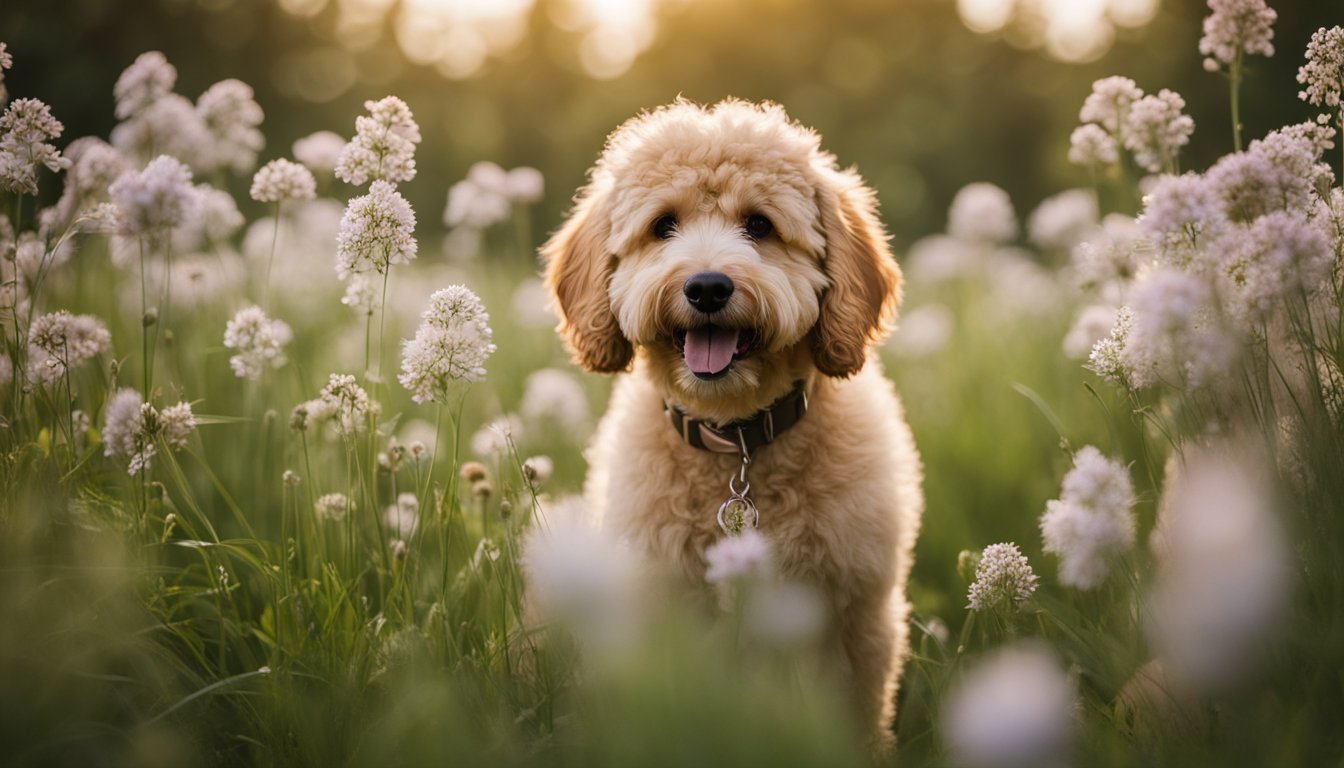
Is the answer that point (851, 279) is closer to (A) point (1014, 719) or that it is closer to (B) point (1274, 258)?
(B) point (1274, 258)

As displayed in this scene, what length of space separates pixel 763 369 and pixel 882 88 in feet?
66.8

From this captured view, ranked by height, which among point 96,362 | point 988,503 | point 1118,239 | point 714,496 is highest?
point 1118,239

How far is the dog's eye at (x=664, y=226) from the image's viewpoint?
330 centimetres

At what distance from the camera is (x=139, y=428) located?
8.16 feet

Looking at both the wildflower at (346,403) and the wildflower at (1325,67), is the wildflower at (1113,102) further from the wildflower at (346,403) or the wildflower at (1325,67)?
the wildflower at (346,403)

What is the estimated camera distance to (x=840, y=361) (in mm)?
3131

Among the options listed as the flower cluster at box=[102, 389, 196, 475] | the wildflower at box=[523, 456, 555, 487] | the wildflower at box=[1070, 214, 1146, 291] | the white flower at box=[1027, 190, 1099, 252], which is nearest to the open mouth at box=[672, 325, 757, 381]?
the wildflower at box=[523, 456, 555, 487]

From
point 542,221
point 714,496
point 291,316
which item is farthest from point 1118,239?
point 542,221

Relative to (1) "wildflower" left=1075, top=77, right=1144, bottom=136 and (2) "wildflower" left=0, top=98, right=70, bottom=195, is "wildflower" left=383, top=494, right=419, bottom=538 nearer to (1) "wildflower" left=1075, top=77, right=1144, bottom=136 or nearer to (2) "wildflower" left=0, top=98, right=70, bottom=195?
(2) "wildflower" left=0, top=98, right=70, bottom=195

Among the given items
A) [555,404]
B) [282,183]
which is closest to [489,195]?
[555,404]

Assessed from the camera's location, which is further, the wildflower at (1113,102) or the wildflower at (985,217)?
the wildflower at (985,217)

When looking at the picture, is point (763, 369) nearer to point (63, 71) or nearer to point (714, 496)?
point (714, 496)

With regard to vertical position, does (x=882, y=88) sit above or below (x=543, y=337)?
above

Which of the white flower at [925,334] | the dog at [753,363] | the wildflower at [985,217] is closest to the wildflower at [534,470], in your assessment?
the dog at [753,363]
